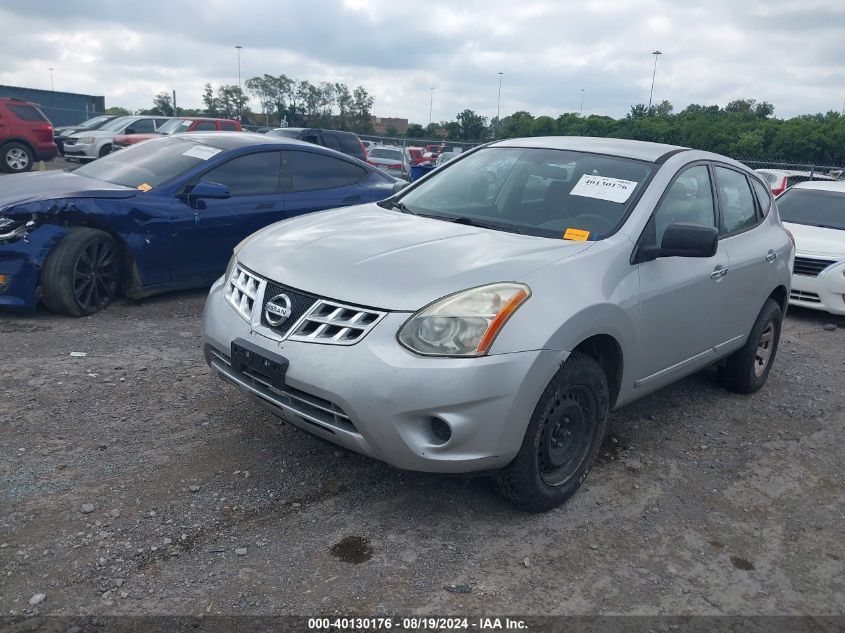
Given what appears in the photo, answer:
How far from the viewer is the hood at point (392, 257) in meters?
3.14

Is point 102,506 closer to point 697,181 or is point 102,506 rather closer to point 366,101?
point 697,181

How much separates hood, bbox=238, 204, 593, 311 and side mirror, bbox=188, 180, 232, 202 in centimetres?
238

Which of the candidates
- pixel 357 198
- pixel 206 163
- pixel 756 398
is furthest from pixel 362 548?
pixel 357 198

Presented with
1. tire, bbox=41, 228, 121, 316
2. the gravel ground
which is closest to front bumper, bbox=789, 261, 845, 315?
the gravel ground

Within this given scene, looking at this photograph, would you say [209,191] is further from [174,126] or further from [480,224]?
[174,126]

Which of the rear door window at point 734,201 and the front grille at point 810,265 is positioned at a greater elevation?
the rear door window at point 734,201

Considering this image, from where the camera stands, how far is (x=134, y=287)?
6207mm

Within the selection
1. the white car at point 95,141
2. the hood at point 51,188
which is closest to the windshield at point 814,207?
the hood at point 51,188

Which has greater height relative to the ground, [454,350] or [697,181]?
[697,181]

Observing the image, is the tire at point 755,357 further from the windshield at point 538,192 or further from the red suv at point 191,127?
the red suv at point 191,127

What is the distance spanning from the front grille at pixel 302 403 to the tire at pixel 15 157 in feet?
53.3

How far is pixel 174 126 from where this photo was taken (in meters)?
21.2

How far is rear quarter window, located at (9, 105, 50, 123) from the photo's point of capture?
1722 centimetres

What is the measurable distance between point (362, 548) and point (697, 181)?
296cm
